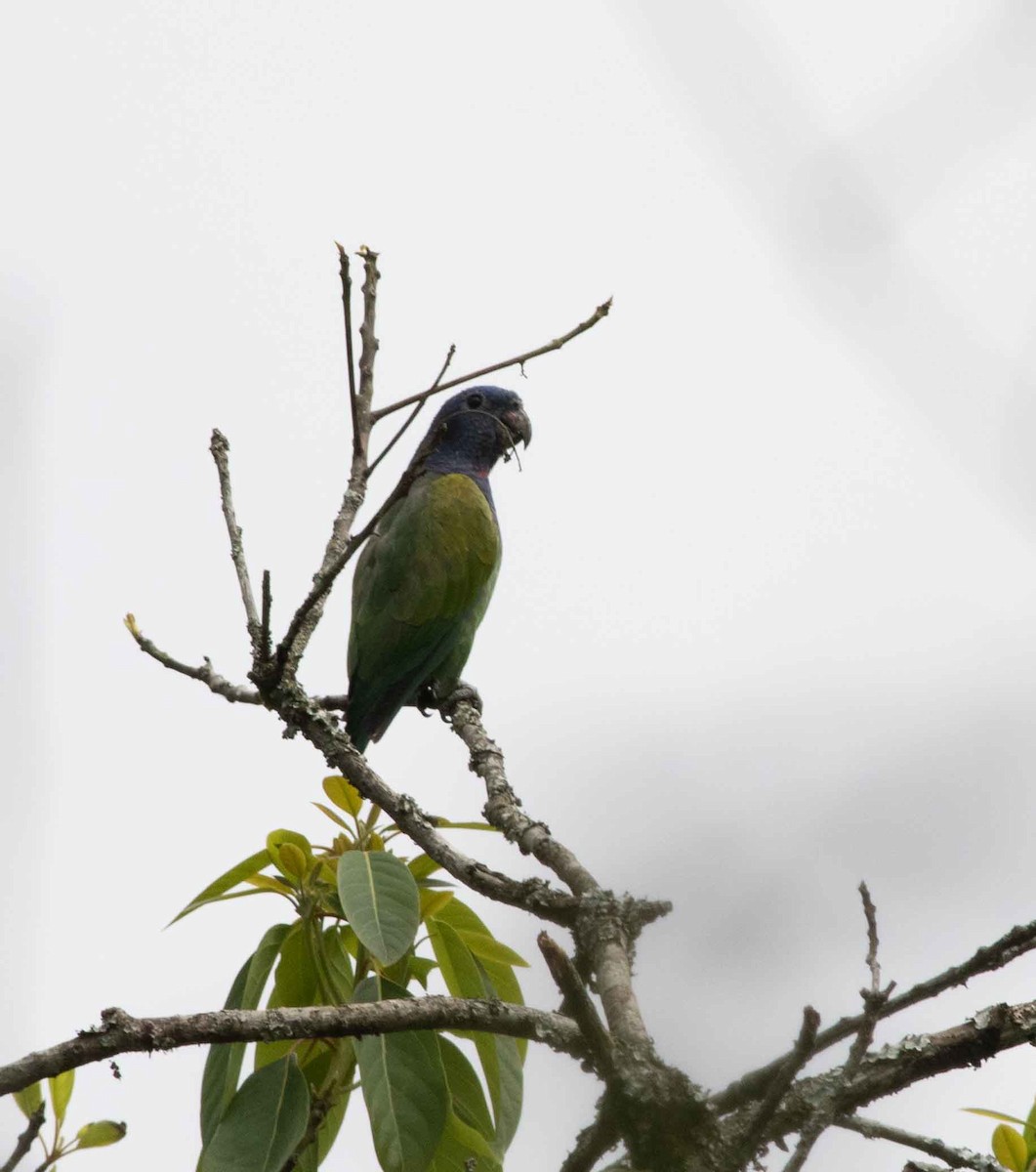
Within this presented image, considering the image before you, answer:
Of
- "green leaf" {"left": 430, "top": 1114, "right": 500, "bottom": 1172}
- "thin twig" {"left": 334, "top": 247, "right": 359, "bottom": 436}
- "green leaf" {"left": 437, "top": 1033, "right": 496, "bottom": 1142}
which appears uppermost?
"thin twig" {"left": 334, "top": 247, "right": 359, "bottom": 436}

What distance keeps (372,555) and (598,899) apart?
4.74 meters

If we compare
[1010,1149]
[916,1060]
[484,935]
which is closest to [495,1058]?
[484,935]

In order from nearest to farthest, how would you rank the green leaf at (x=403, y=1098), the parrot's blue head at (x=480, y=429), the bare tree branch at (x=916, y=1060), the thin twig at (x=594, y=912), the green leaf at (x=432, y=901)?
the bare tree branch at (x=916, y=1060), the thin twig at (x=594, y=912), the green leaf at (x=403, y=1098), the green leaf at (x=432, y=901), the parrot's blue head at (x=480, y=429)

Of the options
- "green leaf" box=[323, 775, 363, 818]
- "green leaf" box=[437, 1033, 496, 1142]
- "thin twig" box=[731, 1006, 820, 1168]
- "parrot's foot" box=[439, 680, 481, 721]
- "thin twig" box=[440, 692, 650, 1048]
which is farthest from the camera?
"parrot's foot" box=[439, 680, 481, 721]

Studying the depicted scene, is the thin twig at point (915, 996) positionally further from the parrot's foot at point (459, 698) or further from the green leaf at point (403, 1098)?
the parrot's foot at point (459, 698)

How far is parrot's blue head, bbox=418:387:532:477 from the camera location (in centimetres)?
817

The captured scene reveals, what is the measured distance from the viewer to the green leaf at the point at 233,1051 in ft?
10.2

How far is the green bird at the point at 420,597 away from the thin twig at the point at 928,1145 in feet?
13.8

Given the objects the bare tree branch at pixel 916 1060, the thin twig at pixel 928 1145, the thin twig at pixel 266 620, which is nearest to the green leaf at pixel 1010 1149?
the thin twig at pixel 928 1145

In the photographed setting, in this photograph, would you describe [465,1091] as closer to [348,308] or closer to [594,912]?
[594,912]

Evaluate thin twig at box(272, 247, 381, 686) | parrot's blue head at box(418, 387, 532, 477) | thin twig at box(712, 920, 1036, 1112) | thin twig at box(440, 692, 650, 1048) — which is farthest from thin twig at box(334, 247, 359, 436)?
parrot's blue head at box(418, 387, 532, 477)

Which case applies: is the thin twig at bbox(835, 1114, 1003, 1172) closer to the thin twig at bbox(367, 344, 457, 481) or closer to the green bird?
the thin twig at bbox(367, 344, 457, 481)

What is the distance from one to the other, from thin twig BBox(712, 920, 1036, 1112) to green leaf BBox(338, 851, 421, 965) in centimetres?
101

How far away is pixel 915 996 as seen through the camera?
6.62 feet
